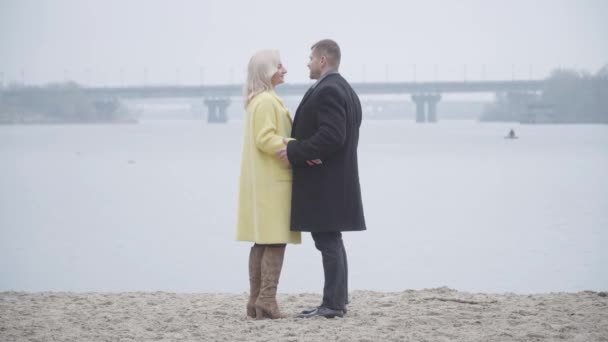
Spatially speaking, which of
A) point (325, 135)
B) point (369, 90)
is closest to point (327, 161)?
point (325, 135)

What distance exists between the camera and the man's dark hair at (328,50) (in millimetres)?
7117

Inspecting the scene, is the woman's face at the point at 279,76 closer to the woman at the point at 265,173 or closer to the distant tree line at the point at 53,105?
the woman at the point at 265,173

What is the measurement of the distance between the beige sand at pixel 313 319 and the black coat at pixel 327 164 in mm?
751

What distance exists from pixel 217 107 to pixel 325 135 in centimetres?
12314

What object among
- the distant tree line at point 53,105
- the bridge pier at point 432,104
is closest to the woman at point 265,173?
the bridge pier at point 432,104

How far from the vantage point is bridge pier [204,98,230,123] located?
407ft

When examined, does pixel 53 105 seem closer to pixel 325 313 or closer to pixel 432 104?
pixel 432 104

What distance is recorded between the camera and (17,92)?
438 feet

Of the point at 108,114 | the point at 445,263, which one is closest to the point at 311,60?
the point at 445,263

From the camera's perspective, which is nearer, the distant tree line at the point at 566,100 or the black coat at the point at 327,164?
the black coat at the point at 327,164

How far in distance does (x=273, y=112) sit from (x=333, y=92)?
1.51 feet

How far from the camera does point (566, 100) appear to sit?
13300 cm

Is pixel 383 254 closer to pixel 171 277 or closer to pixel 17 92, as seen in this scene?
pixel 171 277

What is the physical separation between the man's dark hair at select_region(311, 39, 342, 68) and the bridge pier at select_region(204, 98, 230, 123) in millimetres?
116888
